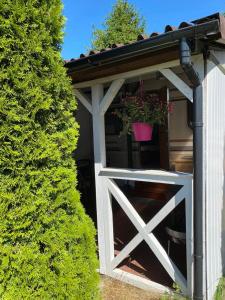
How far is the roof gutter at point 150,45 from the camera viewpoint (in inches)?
83.7

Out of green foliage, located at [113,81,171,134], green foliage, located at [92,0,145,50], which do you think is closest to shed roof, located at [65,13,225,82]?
green foliage, located at [113,81,171,134]

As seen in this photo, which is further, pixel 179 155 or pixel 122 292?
pixel 179 155

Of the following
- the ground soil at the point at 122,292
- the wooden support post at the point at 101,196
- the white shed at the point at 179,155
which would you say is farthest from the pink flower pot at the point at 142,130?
the ground soil at the point at 122,292

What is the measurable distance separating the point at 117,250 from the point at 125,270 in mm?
561

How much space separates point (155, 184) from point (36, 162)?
3881 mm

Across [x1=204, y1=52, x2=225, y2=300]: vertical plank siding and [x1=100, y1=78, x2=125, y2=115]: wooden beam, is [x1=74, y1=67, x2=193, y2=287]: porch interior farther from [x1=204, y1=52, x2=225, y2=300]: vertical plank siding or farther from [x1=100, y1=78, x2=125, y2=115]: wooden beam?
[x1=100, y1=78, x2=125, y2=115]: wooden beam

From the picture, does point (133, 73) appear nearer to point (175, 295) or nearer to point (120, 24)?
point (175, 295)

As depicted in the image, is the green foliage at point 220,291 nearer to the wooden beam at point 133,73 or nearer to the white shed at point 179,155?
the white shed at point 179,155

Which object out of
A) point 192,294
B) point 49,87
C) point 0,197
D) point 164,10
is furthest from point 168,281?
point 164,10

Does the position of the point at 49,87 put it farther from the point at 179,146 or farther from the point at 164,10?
the point at 164,10

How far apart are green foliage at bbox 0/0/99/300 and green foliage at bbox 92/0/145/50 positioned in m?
13.0

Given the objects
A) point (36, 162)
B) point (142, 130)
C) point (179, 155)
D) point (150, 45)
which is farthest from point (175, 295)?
point (150, 45)

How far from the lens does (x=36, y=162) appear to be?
6.38 feet

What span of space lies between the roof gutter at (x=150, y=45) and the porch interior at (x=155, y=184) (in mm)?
1072
